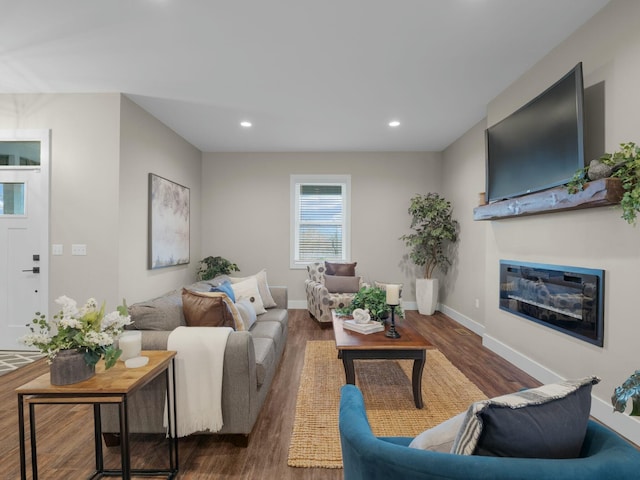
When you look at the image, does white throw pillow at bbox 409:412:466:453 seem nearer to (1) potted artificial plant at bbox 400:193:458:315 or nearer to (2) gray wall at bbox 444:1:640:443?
(2) gray wall at bbox 444:1:640:443

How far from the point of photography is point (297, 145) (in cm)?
534

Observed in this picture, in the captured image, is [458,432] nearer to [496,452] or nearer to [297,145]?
[496,452]

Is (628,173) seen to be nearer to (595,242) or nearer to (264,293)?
(595,242)

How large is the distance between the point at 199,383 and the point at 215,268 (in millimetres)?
3605

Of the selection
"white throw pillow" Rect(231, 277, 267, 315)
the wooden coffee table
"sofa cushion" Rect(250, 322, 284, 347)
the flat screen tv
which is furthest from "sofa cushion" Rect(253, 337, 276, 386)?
the flat screen tv

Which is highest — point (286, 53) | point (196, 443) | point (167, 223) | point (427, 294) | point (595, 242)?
point (286, 53)

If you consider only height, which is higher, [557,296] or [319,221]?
Answer: [319,221]

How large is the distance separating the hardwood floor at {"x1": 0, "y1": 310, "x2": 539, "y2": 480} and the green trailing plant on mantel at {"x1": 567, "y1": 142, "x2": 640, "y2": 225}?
1.66 metres

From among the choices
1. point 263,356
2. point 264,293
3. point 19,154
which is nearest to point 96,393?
point 263,356

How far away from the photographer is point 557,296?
266 centimetres

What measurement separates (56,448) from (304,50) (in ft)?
10.7

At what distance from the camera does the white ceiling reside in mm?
2242

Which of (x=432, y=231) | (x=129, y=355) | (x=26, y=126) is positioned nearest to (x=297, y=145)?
(x=432, y=231)

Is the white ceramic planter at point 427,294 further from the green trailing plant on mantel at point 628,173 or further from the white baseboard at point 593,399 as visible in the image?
the green trailing plant on mantel at point 628,173
